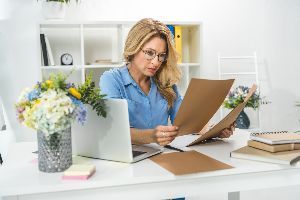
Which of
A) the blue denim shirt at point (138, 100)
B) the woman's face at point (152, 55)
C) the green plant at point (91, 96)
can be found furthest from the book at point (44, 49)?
the green plant at point (91, 96)

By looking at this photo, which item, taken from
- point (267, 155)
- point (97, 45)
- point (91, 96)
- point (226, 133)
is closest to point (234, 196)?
point (226, 133)

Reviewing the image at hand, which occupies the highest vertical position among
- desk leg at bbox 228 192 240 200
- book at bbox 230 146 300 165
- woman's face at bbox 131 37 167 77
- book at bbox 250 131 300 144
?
woman's face at bbox 131 37 167 77

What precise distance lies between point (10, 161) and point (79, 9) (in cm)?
252

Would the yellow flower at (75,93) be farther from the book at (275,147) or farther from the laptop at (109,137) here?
the book at (275,147)

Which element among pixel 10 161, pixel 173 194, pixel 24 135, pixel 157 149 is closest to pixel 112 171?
pixel 173 194

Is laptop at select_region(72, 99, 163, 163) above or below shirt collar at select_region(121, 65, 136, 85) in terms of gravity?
below

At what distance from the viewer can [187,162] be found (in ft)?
4.14

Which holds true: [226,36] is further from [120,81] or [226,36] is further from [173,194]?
[173,194]

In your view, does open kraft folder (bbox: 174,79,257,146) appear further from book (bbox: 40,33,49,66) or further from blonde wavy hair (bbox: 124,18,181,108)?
book (bbox: 40,33,49,66)

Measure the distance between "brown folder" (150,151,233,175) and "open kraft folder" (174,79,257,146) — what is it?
0.38 ft

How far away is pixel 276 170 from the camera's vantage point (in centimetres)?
125

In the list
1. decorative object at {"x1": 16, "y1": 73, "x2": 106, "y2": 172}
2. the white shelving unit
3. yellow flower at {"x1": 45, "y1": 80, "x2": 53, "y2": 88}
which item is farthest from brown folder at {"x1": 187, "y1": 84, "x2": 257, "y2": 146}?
the white shelving unit

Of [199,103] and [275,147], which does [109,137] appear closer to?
[199,103]

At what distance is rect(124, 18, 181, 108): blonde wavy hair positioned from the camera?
180 cm
